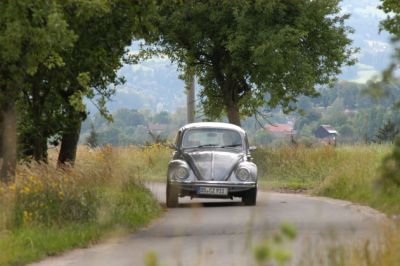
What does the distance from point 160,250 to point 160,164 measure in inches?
1095

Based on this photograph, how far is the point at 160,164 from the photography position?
41562 mm

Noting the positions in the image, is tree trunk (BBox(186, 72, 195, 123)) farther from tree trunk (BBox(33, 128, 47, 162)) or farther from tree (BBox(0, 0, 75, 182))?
tree (BBox(0, 0, 75, 182))

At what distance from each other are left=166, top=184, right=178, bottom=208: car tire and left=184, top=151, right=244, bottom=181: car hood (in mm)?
635

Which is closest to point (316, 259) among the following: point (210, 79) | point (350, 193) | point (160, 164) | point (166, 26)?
point (350, 193)

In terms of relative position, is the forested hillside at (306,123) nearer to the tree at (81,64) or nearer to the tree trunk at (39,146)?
the tree trunk at (39,146)

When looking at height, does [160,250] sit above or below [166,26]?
below

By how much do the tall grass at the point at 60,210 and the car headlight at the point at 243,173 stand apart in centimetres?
286

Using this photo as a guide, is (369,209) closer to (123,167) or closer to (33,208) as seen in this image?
(123,167)

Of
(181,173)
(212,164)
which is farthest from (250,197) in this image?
(181,173)

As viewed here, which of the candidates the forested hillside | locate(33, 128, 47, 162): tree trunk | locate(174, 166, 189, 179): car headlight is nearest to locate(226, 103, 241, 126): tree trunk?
the forested hillside

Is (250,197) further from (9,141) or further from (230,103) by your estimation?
(230,103)

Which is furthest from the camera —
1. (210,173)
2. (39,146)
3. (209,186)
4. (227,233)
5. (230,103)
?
(230,103)

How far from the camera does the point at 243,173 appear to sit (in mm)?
21984

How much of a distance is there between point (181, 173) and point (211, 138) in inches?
69.5
